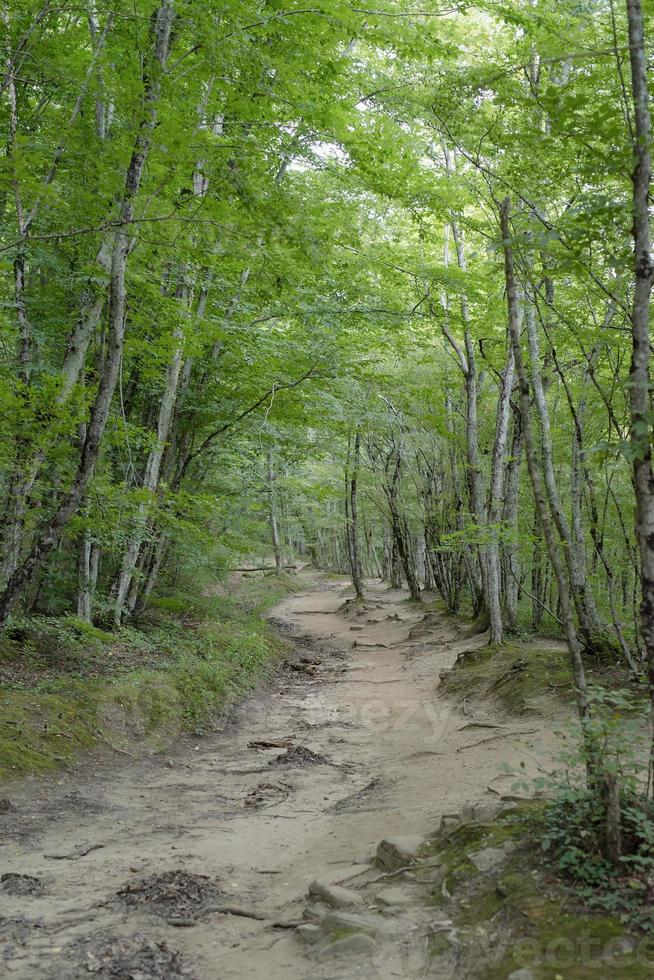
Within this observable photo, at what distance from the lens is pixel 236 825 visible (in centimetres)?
611

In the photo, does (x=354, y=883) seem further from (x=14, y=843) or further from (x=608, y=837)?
(x=14, y=843)

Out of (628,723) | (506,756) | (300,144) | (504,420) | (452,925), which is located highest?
(300,144)

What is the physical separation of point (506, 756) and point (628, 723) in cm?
389

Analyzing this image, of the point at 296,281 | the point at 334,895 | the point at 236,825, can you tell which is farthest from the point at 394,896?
the point at 296,281

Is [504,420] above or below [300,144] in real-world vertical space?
below

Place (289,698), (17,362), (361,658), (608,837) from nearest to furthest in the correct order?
(608,837) → (17,362) → (289,698) → (361,658)

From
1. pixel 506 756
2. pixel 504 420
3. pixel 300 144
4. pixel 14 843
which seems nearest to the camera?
pixel 14 843

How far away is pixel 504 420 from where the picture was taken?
12.9 metres

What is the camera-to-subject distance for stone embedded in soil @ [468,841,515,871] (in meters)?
3.89

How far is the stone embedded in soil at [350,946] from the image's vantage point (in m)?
3.47

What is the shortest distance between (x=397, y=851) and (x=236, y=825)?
2.10 m

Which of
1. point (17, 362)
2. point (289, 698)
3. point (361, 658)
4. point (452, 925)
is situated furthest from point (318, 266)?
point (361, 658)

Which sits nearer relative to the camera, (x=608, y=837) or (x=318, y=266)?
(x=608, y=837)

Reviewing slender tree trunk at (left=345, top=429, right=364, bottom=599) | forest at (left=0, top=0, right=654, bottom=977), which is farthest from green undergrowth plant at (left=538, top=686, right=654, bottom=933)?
slender tree trunk at (left=345, top=429, right=364, bottom=599)
